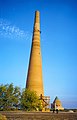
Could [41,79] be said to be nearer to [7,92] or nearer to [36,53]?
[36,53]

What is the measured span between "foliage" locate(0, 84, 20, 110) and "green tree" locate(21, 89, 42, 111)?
3.54 feet

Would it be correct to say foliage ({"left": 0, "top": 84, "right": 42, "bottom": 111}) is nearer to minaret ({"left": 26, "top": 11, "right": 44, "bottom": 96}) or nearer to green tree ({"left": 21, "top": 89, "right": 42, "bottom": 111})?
green tree ({"left": 21, "top": 89, "right": 42, "bottom": 111})

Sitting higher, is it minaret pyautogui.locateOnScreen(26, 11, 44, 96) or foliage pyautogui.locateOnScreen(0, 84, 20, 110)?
minaret pyautogui.locateOnScreen(26, 11, 44, 96)

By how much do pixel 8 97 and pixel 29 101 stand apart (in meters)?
3.91

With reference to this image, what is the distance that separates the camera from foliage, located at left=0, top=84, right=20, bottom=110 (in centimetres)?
3450

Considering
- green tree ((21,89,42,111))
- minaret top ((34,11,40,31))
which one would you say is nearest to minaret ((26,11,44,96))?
minaret top ((34,11,40,31))

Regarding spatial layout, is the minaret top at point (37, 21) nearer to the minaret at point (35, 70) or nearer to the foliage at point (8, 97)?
the minaret at point (35, 70)

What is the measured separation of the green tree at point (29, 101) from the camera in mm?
35531

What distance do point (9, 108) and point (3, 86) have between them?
3768 mm

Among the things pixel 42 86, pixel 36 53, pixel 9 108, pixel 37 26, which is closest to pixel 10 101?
pixel 9 108

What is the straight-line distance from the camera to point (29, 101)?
36.4 m

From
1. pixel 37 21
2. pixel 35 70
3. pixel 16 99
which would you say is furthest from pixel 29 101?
pixel 37 21

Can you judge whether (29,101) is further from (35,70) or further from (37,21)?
(37,21)

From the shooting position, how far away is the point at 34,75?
40562mm
